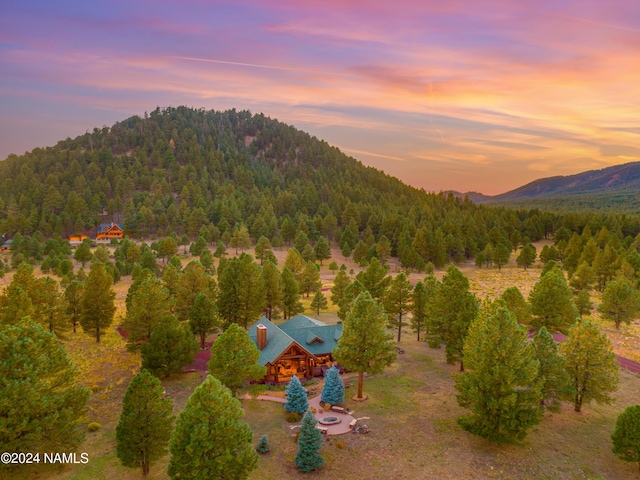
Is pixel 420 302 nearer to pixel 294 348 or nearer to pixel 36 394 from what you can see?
pixel 294 348

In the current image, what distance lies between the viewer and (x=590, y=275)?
232ft

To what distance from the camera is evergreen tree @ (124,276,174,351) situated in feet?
137

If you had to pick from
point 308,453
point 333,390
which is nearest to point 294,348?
point 333,390

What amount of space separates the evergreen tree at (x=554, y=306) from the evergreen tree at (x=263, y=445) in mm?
34429

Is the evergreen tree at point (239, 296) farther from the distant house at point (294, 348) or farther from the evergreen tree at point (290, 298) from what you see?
the evergreen tree at point (290, 298)

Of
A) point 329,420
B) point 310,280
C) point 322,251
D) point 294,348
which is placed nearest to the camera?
point 329,420

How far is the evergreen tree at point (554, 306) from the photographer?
4572cm

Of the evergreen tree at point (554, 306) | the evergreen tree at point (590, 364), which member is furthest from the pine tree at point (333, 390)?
the evergreen tree at point (554, 306)

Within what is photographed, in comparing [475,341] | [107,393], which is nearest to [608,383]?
[475,341]

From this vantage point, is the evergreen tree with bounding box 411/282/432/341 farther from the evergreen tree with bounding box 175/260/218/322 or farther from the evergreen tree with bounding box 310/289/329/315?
the evergreen tree with bounding box 175/260/218/322

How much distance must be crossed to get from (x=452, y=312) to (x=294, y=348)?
16.3 metres

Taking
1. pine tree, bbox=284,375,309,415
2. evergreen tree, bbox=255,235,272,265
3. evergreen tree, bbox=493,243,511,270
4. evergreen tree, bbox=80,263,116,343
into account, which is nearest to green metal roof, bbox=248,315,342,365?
pine tree, bbox=284,375,309,415

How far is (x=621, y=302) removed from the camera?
184 feet

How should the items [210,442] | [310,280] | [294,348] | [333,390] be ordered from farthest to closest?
[310,280] < [294,348] < [333,390] < [210,442]
